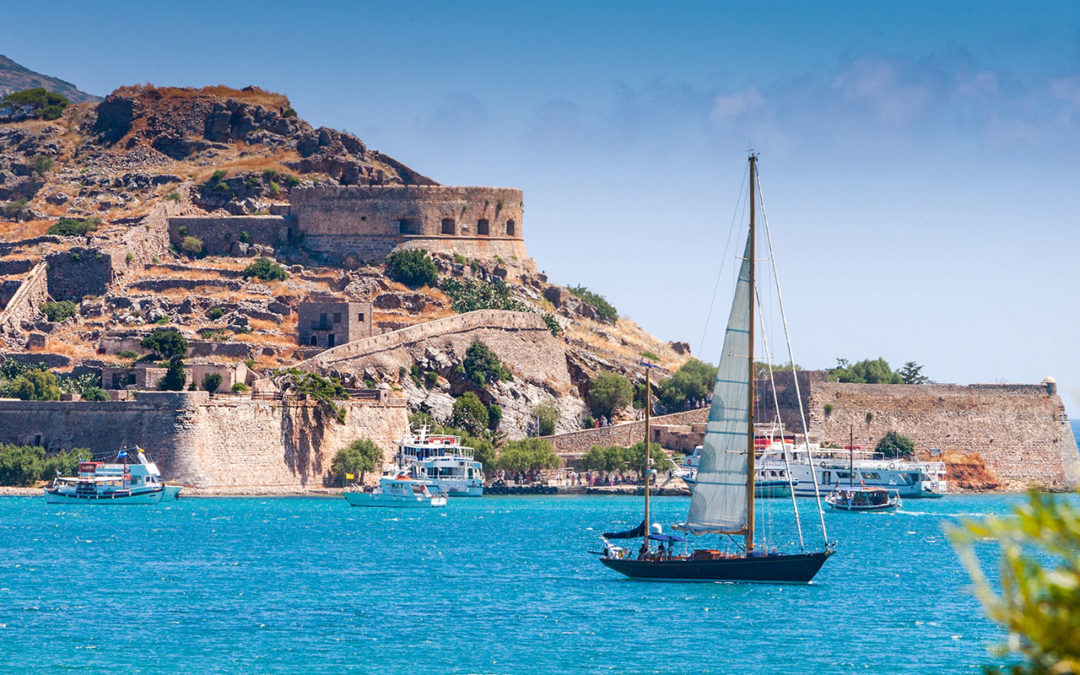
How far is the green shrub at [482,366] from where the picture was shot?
7662 cm

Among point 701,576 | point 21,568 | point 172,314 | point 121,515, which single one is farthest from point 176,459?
point 701,576

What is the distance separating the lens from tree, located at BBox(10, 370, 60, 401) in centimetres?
6581

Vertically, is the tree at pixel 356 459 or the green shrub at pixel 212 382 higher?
the green shrub at pixel 212 382

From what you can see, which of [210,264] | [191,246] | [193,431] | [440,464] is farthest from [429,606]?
[191,246]

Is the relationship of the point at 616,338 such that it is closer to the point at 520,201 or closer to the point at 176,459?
the point at 520,201

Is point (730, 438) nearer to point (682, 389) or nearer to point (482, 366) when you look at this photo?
point (482, 366)

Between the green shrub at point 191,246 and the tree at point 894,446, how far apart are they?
1350 inches

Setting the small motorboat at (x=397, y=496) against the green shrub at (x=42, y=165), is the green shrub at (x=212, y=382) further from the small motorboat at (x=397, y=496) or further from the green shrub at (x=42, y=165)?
the green shrub at (x=42, y=165)

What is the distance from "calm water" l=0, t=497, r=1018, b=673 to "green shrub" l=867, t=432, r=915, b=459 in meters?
25.7

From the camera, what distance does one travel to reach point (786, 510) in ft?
229

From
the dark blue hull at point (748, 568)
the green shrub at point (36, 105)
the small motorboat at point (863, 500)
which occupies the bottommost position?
the dark blue hull at point (748, 568)

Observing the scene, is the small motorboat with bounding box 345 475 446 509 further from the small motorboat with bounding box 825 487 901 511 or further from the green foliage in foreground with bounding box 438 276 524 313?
the small motorboat with bounding box 825 487 901 511

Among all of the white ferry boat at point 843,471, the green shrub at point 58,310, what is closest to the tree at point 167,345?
the green shrub at point 58,310

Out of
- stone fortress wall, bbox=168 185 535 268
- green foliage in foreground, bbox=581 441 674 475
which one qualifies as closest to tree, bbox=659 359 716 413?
green foliage in foreground, bbox=581 441 674 475
